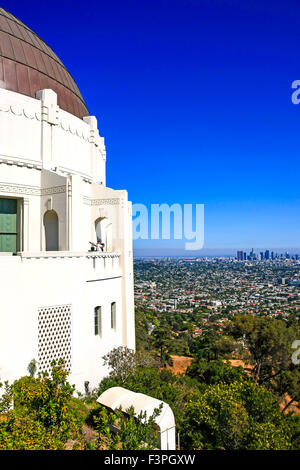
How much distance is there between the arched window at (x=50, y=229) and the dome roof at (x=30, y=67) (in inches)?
223

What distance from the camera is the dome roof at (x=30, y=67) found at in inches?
594

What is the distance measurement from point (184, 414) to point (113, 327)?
5964 millimetres

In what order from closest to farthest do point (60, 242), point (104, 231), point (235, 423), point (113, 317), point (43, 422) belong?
point (43, 422), point (235, 423), point (60, 242), point (113, 317), point (104, 231)

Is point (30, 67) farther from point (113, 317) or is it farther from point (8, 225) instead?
point (113, 317)

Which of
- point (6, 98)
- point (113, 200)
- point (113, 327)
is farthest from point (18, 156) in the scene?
point (113, 327)

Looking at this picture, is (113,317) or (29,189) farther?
(113,317)

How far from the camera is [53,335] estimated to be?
1202 cm

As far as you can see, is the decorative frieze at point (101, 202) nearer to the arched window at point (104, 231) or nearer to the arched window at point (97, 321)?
the arched window at point (104, 231)

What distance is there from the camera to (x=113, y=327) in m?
16.0

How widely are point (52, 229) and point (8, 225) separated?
1.92m

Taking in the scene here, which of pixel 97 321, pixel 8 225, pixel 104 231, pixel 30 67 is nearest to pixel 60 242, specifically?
pixel 8 225

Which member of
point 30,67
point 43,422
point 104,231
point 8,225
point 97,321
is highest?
point 30,67

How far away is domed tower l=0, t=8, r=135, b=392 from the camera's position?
11312 millimetres

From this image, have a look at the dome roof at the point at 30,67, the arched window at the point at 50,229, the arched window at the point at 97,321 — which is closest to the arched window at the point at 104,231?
the arched window at the point at 50,229
